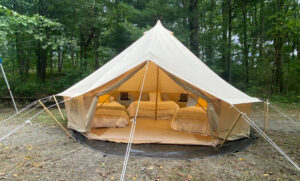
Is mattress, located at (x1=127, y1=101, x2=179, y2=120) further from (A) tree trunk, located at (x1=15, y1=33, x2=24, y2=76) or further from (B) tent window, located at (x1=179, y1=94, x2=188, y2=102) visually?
(A) tree trunk, located at (x1=15, y1=33, x2=24, y2=76)

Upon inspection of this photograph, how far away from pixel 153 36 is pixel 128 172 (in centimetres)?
260

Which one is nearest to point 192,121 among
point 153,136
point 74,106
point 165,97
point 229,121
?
point 229,121

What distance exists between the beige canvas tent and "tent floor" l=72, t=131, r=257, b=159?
0.13 meters

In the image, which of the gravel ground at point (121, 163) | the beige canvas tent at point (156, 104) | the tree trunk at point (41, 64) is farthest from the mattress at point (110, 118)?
the tree trunk at point (41, 64)

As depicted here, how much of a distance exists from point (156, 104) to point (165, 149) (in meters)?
2.03

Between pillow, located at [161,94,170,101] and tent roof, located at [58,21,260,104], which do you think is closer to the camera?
tent roof, located at [58,21,260,104]

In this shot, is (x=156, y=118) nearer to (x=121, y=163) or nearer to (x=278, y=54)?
(x=121, y=163)

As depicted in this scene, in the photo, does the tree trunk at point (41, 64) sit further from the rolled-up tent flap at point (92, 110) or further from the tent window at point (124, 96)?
the rolled-up tent flap at point (92, 110)

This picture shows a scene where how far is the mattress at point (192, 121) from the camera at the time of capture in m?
3.72

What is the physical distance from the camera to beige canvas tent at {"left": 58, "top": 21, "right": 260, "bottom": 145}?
3.00 meters

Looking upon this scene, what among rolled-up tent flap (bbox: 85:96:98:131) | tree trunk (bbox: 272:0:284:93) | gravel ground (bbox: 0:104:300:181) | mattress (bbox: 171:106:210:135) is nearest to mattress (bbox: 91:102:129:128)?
rolled-up tent flap (bbox: 85:96:98:131)

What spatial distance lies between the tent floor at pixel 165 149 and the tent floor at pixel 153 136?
0.10 meters

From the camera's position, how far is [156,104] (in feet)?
16.2

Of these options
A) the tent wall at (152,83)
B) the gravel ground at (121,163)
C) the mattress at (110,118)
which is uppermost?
the tent wall at (152,83)
